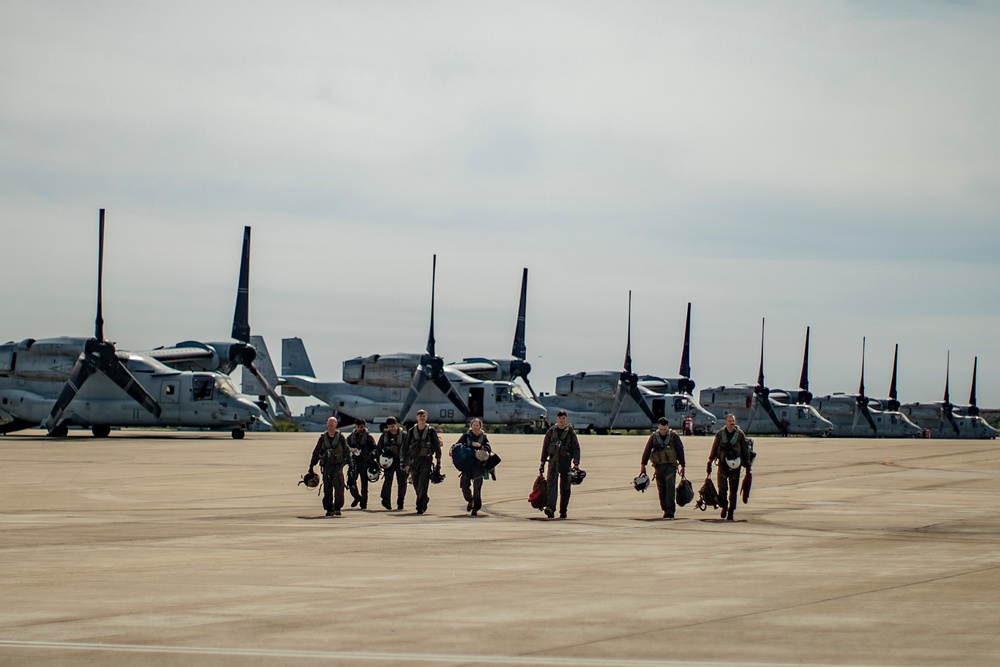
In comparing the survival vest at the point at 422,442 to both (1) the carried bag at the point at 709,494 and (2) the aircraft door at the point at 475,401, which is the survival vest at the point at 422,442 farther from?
(2) the aircraft door at the point at 475,401

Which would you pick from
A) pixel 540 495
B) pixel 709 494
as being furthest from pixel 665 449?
pixel 540 495

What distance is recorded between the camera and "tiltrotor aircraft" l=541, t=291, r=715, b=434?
263 ft

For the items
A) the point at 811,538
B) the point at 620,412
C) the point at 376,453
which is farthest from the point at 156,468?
the point at 620,412

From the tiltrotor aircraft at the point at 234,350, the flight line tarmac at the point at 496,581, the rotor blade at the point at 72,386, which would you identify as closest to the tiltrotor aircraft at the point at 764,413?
the tiltrotor aircraft at the point at 234,350

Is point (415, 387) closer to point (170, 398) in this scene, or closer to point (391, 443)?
point (170, 398)

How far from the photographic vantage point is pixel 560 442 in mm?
19469

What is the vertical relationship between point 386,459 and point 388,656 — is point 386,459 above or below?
below

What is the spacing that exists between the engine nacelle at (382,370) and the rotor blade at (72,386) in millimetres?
20729

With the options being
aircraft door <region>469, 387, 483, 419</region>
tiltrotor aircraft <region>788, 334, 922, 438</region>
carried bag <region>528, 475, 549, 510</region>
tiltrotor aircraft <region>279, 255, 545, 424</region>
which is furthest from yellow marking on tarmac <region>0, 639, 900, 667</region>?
tiltrotor aircraft <region>788, 334, 922, 438</region>

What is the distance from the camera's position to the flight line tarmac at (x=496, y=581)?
808 cm

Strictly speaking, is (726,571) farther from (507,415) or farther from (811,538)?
(507,415)

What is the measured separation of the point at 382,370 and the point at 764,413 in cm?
3481

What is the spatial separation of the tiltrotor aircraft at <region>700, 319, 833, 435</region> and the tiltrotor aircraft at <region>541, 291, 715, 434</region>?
10.6 m

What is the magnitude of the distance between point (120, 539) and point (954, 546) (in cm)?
1067
